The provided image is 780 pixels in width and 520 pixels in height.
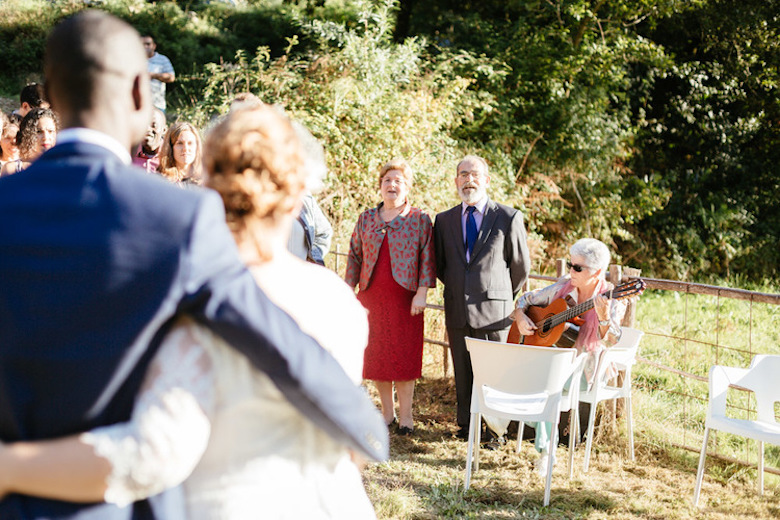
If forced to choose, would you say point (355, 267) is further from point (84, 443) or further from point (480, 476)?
point (84, 443)

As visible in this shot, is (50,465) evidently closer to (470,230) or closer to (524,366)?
(524,366)

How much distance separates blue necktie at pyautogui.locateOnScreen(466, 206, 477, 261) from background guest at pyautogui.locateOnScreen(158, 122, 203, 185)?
6.97 ft

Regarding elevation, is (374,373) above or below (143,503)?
below

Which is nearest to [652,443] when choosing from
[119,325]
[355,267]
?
[355,267]

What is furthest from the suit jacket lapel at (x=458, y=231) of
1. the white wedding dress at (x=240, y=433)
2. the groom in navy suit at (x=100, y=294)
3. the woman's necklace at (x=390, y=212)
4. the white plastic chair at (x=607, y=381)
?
the groom in navy suit at (x=100, y=294)

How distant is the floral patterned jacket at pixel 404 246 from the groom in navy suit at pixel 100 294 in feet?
13.9

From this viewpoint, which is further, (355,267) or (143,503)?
(355,267)

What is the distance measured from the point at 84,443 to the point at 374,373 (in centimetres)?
449

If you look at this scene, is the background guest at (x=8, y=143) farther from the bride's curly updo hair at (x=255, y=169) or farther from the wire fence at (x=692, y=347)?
the bride's curly updo hair at (x=255, y=169)

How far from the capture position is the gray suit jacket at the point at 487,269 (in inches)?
212

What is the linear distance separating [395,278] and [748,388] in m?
2.42

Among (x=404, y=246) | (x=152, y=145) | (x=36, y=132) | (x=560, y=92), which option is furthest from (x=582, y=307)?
(x=560, y=92)

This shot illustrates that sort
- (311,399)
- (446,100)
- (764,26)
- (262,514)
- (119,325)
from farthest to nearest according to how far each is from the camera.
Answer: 1. (764,26)
2. (446,100)
3. (262,514)
4. (311,399)
5. (119,325)

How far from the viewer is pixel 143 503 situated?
1256 millimetres
